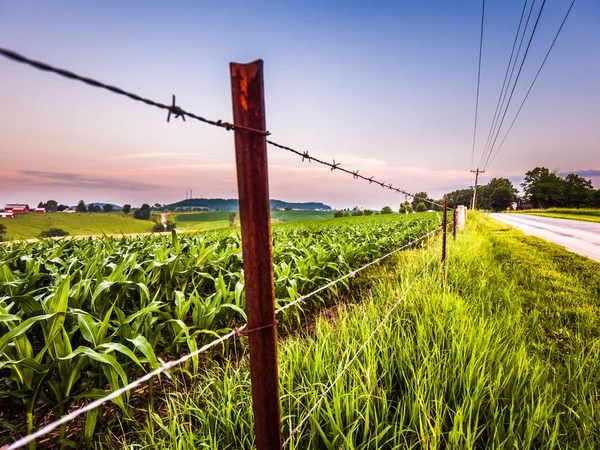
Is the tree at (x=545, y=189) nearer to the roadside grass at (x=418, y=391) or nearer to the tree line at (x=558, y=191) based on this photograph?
the tree line at (x=558, y=191)

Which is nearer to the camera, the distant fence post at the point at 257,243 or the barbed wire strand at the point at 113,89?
the barbed wire strand at the point at 113,89

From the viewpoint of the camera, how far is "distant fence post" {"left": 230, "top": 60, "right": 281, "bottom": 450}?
3.08ft

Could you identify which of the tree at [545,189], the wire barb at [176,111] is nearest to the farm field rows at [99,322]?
the wire barb at [176,111]

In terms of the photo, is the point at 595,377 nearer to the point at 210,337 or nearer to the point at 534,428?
the point at 534,428

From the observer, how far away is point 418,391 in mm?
1704

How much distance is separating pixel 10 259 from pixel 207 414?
3.78m

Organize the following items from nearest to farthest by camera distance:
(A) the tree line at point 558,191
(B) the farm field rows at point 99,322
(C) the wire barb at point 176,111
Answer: (C) the wire barb at point 176,111 < (B) the farm field rows at point 99,322 < (A) the tree line at point 558,191

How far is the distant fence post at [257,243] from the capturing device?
3.08ft

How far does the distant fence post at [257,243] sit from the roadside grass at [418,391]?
1.59 feet

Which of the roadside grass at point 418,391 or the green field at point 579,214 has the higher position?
the roadside grass at point 418,391

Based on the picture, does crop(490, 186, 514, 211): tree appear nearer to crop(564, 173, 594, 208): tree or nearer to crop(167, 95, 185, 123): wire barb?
crop(564, 173, 594, 208): tree

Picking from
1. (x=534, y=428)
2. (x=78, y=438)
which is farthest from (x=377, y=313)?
(x=78, y=438)

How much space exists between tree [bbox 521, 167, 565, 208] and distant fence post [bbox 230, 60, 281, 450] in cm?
11468

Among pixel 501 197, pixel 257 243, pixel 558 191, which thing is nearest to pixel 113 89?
pixel 257 243
